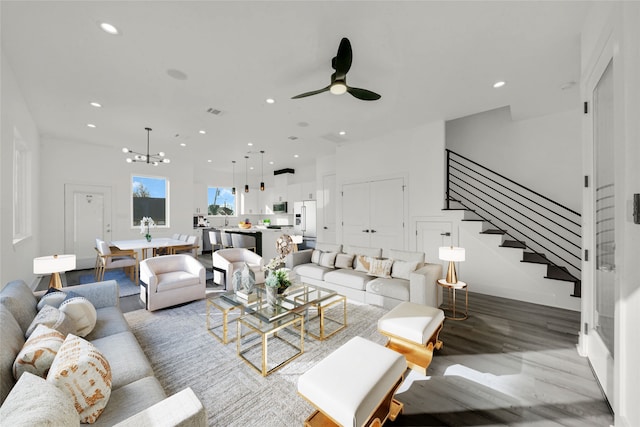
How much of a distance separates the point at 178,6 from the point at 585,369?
190 inches

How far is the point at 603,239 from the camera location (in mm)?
2078

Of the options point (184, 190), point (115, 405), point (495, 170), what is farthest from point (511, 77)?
point (184, 190)

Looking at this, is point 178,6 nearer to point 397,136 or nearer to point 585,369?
point 397,136

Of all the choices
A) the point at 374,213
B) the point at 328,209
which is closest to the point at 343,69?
the point at 374,213

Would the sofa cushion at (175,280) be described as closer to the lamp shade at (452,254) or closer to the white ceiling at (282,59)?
the white ceiling at (282,59)

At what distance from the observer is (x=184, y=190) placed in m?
8.15

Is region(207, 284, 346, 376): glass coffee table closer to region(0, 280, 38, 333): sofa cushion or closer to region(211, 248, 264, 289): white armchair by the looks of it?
region(211, 248, 264, 289): white armchair

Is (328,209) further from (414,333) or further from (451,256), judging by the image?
(414,333)

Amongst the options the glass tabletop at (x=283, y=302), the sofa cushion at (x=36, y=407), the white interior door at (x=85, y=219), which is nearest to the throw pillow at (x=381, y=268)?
the glass tabletop at (x=283, y=302)

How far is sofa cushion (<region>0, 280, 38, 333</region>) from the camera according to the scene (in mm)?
1695

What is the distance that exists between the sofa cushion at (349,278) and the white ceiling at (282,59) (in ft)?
9.16

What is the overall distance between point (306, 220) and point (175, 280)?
537 cm

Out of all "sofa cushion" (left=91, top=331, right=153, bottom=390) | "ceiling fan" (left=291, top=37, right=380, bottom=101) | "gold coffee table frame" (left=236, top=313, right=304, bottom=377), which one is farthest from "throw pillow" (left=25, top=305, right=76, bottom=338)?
"ceiling fan" (left=291, top=37, right=380, bottom=101)

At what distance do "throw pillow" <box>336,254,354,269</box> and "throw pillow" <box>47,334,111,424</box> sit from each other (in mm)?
3328
